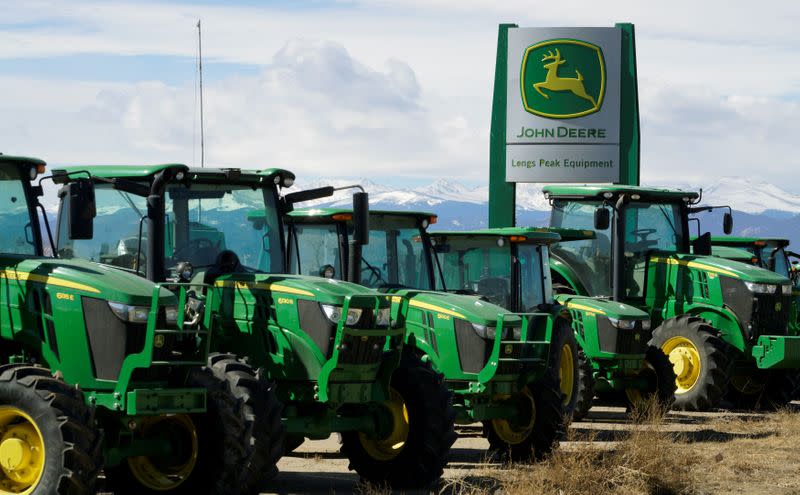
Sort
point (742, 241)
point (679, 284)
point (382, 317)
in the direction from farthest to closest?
point (742, 241), point (679, 284), point (382, 317)

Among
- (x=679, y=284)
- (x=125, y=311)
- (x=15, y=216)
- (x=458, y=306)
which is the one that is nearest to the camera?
(x=125, y=311)

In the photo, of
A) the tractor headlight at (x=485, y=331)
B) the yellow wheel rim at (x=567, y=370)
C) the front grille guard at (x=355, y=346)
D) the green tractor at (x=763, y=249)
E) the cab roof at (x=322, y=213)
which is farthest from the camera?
the green tractor at (x=763, y=249)

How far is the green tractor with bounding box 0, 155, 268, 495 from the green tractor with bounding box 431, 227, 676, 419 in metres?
5.98

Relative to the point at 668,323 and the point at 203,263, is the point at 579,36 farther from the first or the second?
the point at 203,263

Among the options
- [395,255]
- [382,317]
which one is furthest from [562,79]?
[382,317]

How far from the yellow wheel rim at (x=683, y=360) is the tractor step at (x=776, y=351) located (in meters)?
0.99

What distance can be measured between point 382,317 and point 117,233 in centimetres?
239

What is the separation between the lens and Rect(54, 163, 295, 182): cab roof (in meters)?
11.9

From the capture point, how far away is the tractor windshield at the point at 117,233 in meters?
12.0

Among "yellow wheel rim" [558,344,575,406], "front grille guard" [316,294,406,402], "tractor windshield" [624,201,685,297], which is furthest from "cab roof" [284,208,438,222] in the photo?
"tractor windshield" [624,201,685,297]

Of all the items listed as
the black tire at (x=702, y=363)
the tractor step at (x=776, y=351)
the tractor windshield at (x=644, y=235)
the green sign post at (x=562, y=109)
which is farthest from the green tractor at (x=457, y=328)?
the green sign post at (x=562, y=109)

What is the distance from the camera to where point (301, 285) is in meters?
11.9

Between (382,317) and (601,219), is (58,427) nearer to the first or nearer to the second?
(382,317)

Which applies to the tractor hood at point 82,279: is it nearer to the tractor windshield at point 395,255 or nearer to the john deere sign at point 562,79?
the tractor windshield at point 395,255
